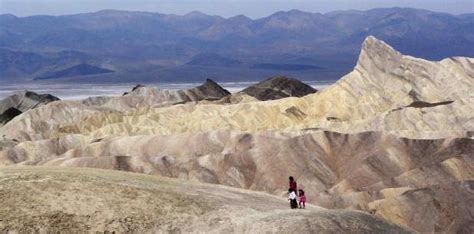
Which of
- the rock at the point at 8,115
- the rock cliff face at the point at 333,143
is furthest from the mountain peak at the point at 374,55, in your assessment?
the rock at the point at 8,115

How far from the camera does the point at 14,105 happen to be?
182375 mm

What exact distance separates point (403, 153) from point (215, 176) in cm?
2235

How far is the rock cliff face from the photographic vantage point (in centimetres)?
7419

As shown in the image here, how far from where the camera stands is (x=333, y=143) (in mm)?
92250

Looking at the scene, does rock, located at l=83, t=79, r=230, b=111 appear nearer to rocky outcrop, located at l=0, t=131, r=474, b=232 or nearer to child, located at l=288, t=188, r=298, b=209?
rocky outcrop, located at l=0, t=131, r=474, b=232

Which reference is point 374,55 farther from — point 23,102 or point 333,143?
point 23,102

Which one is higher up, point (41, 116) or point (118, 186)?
point (118, 186)

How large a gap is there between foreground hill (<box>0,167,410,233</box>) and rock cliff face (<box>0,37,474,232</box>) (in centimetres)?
3059

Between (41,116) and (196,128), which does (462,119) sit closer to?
(196,128)

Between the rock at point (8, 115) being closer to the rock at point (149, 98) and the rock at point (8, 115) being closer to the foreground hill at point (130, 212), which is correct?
the rock at point (149, 98)

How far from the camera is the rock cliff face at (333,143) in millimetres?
74188

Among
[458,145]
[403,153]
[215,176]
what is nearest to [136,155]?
[215,176]

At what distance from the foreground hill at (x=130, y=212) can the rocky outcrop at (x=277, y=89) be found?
126 metres

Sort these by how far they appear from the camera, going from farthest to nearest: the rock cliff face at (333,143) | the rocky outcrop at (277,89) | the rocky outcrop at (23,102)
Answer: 1. the rocky outcrop at (23,102)
2. the rocky outcrop at (277,89)
3. the rock cliff face at (333,143)
